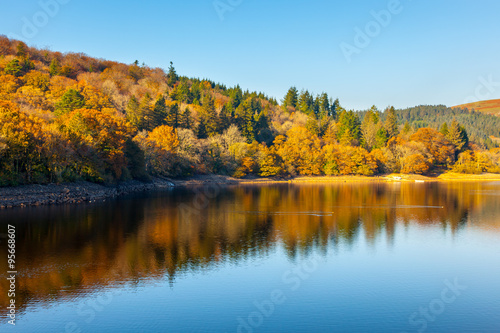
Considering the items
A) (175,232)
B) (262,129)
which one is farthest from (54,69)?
(175,232)

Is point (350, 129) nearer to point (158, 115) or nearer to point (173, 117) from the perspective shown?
point (173, 117)

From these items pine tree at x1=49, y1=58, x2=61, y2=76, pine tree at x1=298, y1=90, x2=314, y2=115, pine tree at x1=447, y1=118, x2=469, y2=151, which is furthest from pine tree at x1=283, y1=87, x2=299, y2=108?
pine tree at x1=49, y1=58, x2=61, y2=76

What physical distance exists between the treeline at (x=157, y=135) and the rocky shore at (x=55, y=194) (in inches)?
44.9

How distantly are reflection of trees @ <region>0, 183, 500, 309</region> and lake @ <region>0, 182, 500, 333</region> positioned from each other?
0.41 feet

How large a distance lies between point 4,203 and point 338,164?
281 feet

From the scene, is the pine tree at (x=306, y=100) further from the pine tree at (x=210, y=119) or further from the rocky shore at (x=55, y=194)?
the rocky shore at (x=55, y=194)

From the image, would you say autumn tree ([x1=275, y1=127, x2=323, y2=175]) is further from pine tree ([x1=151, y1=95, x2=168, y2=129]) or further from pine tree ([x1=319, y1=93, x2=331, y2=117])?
pine tree ([x1=319, y1=93, x2=331, y2=117])

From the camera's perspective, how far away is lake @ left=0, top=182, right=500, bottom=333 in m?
14.5

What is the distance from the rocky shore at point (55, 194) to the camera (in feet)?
138

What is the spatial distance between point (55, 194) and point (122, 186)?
52.0 feet

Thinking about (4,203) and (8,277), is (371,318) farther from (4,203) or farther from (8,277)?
(4,203)

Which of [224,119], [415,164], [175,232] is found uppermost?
[224,119]

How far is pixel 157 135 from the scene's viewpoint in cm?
8412

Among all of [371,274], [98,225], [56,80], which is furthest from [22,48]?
[371,274]
